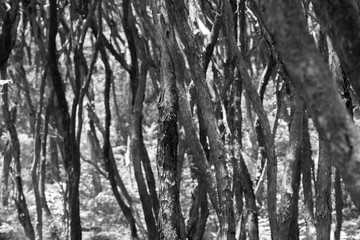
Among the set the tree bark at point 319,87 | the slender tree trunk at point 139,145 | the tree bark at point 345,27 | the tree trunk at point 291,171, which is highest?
the slender tree trunk at point 139,145

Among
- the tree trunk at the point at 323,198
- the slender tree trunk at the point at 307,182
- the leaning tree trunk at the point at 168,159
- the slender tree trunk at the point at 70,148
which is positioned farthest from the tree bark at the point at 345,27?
the slender tree trunk at the point at 70,148

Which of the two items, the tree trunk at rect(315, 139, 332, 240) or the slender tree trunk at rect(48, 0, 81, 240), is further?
the slender tree trunk at rect(48, 0, 81, 240)

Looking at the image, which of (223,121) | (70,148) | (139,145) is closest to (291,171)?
(223,121)

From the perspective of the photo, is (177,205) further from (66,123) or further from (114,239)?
(114,239)

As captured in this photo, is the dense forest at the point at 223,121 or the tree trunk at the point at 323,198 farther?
the tree trunk at the point at 323,198

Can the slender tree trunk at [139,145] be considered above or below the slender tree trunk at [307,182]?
above

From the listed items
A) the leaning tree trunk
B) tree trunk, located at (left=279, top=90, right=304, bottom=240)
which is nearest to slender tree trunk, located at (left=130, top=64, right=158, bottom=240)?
tree trunk, located at (left=279, top=90, right=304, bottom=240)

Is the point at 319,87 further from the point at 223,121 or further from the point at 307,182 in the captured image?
the point at 223,121

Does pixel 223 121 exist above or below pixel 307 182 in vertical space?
above

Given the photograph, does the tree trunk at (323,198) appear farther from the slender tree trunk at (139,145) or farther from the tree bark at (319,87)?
the tree bark at (319,87)

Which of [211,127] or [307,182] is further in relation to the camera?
[307,182]

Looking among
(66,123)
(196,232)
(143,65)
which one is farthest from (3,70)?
(196,232)

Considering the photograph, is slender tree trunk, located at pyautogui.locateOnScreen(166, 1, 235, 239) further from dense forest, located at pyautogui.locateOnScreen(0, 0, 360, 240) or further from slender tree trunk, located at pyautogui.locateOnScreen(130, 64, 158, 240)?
slender tree trunk, located at pyautogui.locateOnScreen(130, 64, 158, 240)

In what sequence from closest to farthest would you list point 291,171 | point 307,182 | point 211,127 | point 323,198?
point 211,127 < point 323,198 < point 291,171 < point 307,182
